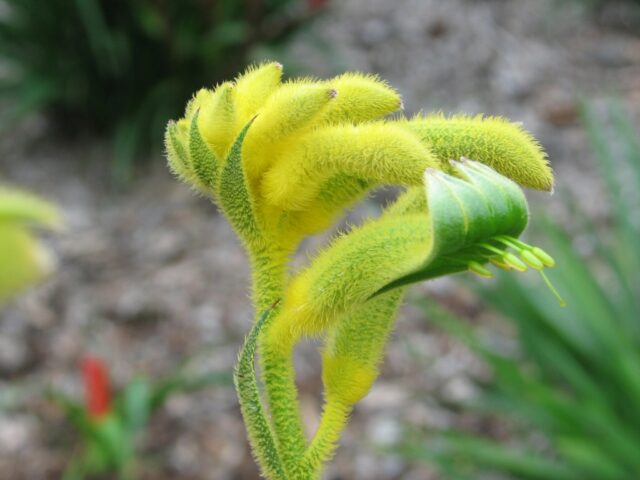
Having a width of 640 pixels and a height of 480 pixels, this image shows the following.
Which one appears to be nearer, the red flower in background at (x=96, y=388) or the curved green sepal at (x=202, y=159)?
the curved green sepal at (x=202, y=159)

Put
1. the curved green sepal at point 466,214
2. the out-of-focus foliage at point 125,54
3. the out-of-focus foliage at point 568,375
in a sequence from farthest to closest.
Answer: the out-of-focus foliage at point 125,54, the out-of-focus foliage at point 568,375, the curved green sepal at point 466,214

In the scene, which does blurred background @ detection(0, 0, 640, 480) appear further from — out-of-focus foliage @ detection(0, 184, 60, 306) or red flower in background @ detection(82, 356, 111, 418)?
out-of-focus foliage @ detection(0, 184, 60, 306)

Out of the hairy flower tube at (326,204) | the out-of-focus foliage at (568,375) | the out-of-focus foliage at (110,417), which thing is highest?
the out-of-focus foliage at (110,417)

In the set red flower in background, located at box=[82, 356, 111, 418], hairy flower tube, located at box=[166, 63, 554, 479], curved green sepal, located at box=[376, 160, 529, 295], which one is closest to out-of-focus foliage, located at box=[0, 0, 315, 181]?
red flower in background, located at box=[82, 356, 111, 418]

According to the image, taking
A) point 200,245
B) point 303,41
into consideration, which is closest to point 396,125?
point 200,245

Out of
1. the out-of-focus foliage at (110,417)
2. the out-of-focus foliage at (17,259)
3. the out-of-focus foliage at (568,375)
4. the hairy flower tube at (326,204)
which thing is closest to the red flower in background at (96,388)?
the out-of-focus foliage at (110,417)

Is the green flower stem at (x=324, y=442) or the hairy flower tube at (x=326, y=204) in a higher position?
the hairy flower tube at (x=326, y=204)

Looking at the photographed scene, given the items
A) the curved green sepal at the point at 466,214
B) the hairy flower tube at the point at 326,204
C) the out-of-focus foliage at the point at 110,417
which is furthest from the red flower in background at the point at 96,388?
the curved green sepal at the point at 466,214

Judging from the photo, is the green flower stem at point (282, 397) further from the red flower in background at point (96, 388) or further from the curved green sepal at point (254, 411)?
the red flower in background at point (96, 388)

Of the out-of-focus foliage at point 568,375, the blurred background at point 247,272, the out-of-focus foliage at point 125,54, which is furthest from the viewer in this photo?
the out-of-focus foliage at point 125,54
